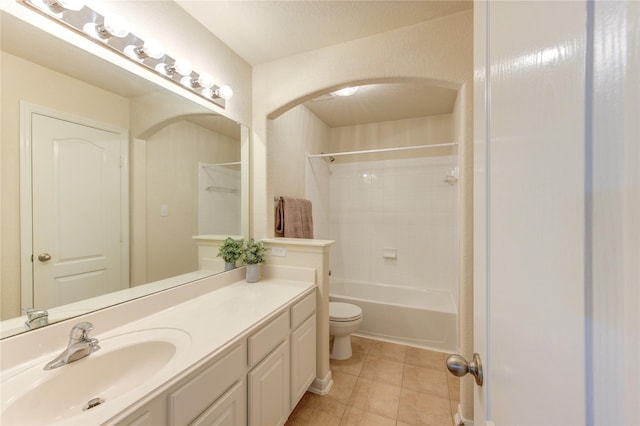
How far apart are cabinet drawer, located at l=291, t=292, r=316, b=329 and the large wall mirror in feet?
2.10

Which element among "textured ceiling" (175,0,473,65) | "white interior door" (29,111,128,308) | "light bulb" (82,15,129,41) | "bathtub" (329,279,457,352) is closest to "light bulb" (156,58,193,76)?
"light bulb" (82,15,129,41)

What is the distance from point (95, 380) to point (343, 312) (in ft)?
5.93

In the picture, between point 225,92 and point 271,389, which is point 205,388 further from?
point 225,92

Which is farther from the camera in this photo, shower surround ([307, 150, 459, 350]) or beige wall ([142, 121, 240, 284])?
shower surround ([307, 150, 459, 350])

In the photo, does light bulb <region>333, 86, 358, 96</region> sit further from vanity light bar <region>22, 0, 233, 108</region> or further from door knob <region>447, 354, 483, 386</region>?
door knob <region>447, 354, 483, 386</region>

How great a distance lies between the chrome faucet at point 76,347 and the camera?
2.81 ft

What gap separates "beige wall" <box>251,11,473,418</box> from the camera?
1.55 metres

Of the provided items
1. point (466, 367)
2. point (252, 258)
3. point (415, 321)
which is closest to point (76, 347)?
point (252, 258)

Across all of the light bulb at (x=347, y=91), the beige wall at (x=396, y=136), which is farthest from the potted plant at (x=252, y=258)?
the beige wall at (x=396, y=136)

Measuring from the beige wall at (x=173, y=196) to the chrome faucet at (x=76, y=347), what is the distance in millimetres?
422

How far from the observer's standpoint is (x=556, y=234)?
284 mm

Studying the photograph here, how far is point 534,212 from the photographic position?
13.1 inches

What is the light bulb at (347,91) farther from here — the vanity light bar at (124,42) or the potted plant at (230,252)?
the potted plant at (230,252)

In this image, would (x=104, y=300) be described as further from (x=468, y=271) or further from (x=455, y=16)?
(x=455, y=16)
